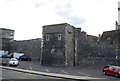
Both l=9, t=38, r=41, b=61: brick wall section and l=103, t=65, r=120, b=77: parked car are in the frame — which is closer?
l=103, t=65, r=120, b=77: parked car

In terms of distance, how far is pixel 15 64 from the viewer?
30766 millimetres

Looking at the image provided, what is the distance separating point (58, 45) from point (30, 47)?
13.8 meters

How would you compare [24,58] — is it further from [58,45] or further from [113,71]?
[113,71]

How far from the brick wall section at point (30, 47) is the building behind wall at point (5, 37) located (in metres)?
3.32

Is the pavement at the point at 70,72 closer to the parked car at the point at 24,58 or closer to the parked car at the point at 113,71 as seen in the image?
the parked car at the point at 113,71

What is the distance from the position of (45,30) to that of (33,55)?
10466 mm

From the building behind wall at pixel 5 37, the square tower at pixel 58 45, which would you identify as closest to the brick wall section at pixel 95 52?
the square tower at pixel 58 45

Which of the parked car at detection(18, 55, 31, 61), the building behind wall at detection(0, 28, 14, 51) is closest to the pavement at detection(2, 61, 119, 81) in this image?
the parked car at detection(18, 55, 31, 61)

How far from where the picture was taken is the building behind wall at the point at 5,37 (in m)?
53.0

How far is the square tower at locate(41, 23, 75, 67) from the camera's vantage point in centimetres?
3228

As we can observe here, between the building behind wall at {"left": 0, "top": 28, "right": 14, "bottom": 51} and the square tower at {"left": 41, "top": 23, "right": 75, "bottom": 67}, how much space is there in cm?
2352

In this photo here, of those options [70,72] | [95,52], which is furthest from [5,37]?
[70,72]

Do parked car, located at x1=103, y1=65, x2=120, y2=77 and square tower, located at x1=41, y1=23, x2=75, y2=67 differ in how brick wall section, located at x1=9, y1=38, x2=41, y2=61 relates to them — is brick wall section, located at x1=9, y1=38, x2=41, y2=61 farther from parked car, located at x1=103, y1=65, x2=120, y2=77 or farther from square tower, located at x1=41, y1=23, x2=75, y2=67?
parked car, located at x1=103, y1=65, x2=120, y2=77

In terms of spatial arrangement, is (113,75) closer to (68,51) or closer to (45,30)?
(68,51)
